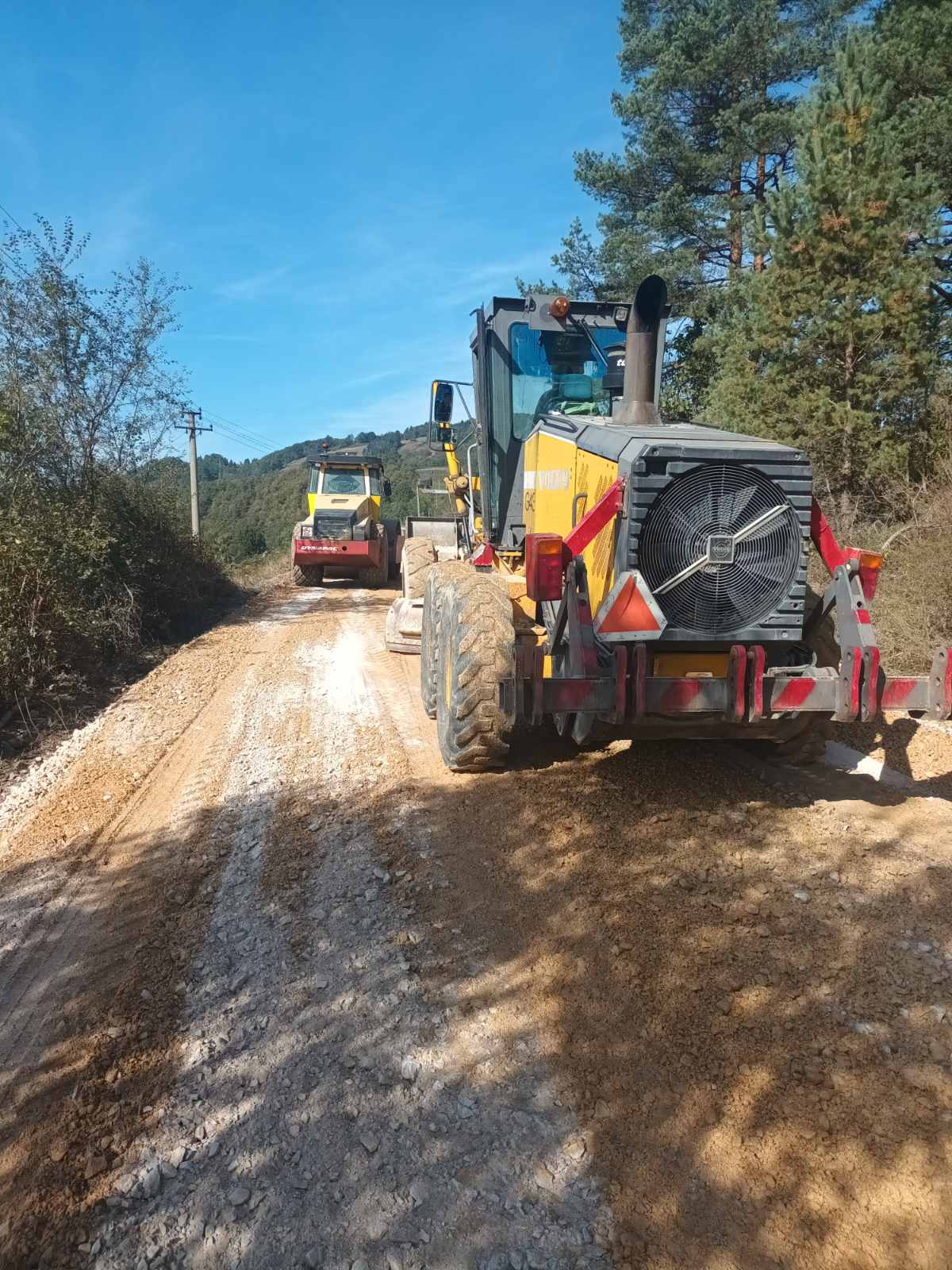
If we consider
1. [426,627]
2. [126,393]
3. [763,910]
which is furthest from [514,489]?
[126,393]

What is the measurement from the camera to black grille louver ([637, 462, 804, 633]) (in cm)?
412

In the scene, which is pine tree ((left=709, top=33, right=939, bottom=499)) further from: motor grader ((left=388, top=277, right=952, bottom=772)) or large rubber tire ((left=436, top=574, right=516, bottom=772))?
large rubber tire ((left=436, top=574, right=516, bottom=772))

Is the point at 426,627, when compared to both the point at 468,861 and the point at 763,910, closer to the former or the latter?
the point at 468,861

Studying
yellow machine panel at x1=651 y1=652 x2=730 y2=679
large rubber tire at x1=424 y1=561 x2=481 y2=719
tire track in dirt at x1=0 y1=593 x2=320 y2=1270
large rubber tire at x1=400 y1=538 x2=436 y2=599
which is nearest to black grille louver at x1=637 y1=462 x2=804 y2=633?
yellow machine panel at x1=651 y1=652 x2=730 y2=679

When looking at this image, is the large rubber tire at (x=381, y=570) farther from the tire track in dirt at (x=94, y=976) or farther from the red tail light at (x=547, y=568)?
the red tail light at (x=547, y=568)

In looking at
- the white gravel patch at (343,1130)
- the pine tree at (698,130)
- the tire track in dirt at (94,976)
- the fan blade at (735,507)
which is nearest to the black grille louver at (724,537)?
the fan blade at (735,507)

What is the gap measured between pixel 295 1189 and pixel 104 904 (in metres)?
2.06

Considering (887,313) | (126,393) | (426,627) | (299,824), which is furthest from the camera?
(126,393)

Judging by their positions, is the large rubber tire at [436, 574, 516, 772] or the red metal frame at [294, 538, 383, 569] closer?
the large rubber tire at [436, 574, 516, 772]

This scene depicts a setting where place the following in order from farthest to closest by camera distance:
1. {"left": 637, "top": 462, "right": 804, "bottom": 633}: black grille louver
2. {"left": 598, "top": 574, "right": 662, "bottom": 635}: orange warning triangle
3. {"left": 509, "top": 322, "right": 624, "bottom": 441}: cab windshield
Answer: {"left": 509, "top": 322, "right": 624, "bottom": 441}: cab windshield
{"left": 637, "top": 462, "right": 804, "bottom": 633}: black grille louver
{"left": 598, "top": 574, "right": 662, "bottom": 635}: orange warning triangle

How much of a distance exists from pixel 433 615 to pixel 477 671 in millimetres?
1392

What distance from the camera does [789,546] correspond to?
4.21 meters

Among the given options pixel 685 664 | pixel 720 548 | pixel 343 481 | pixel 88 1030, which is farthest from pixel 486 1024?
pixel 343 481

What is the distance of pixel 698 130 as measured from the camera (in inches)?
650
